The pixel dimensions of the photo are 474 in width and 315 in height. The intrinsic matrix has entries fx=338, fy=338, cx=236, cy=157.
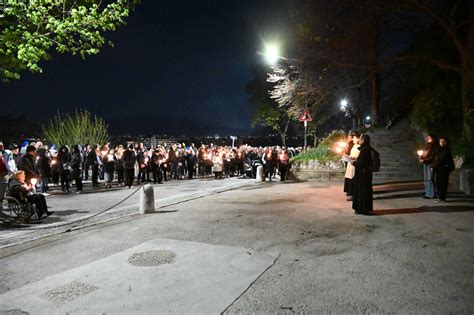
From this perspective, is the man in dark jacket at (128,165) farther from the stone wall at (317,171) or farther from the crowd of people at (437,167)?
the crowd of people at (437,167)

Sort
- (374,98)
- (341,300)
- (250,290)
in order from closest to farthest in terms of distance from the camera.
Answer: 1. (341,300)
2. (250,290)
3. (374,98)

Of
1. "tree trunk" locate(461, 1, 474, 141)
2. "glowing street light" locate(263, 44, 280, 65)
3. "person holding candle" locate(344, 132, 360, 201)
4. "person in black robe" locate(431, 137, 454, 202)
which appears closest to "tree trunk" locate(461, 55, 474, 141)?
"tree trunk" locate(461, 1, 474, 141)

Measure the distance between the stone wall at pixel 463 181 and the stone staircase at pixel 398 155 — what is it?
2760 mm

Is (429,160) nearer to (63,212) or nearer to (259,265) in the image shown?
(259,265)

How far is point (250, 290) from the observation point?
429 centimetres

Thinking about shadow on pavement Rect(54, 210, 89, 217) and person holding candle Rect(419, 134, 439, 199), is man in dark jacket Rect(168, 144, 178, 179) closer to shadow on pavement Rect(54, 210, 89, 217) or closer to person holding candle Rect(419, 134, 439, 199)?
shadow on pavement Rect(54, 210, 89, 217)

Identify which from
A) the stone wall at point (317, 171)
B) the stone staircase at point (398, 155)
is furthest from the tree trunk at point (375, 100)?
the stone wall at point (317, 171)

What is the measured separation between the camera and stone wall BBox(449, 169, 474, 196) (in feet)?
34.6

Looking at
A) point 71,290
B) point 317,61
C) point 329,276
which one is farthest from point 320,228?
point 317,61

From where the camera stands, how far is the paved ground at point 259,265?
13.0 ft

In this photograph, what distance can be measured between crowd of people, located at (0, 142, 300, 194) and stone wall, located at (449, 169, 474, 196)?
25.3 ft

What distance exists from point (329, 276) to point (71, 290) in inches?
134

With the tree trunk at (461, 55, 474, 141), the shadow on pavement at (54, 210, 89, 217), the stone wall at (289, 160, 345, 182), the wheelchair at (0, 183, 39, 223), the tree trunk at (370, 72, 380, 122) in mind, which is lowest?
the shadow on pavement at (54, 210, 89, 217)

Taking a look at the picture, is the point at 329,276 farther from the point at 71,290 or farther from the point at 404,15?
the point at 404,15
